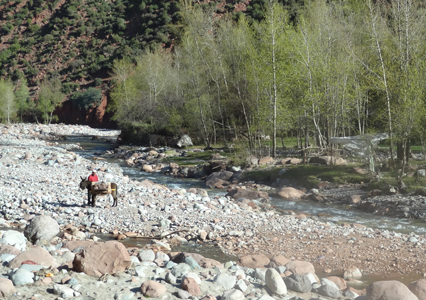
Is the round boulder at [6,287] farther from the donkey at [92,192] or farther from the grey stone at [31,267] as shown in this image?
the donkey at [92,192]

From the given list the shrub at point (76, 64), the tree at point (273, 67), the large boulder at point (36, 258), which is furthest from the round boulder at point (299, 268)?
the shrub at point (76, 64)

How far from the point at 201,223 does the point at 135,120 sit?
40.2m

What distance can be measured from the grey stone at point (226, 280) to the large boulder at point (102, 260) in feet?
5.39

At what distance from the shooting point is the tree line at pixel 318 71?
19688mm

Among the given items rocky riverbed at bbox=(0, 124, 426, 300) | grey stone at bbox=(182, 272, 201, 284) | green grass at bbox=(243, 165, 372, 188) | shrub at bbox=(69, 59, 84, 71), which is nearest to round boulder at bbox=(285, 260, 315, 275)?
rocky riverbed at bbox=(0, 124, 426, 300)

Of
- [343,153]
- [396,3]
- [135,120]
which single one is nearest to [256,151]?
[343,153]

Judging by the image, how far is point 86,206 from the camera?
1462 cm

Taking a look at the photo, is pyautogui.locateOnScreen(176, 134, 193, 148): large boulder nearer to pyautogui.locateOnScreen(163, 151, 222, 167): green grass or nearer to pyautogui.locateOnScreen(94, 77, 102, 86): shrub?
pyautogui.locateOnScreen(163, 151, 222, 167): green grass

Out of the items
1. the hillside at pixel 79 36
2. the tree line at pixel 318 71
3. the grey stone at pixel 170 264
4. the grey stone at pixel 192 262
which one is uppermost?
the hillside at pixel 79 36

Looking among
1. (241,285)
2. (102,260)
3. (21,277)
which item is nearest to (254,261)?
(241,285)

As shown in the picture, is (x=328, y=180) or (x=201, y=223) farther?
(x=328, y=180)

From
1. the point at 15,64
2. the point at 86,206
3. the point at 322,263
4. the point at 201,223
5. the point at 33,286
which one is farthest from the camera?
the point at 15,64

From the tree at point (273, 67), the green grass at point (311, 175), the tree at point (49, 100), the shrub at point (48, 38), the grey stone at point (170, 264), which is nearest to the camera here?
the grey stone at point (170, 264)

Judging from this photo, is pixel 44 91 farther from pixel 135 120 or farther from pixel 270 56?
pixel 270 56
